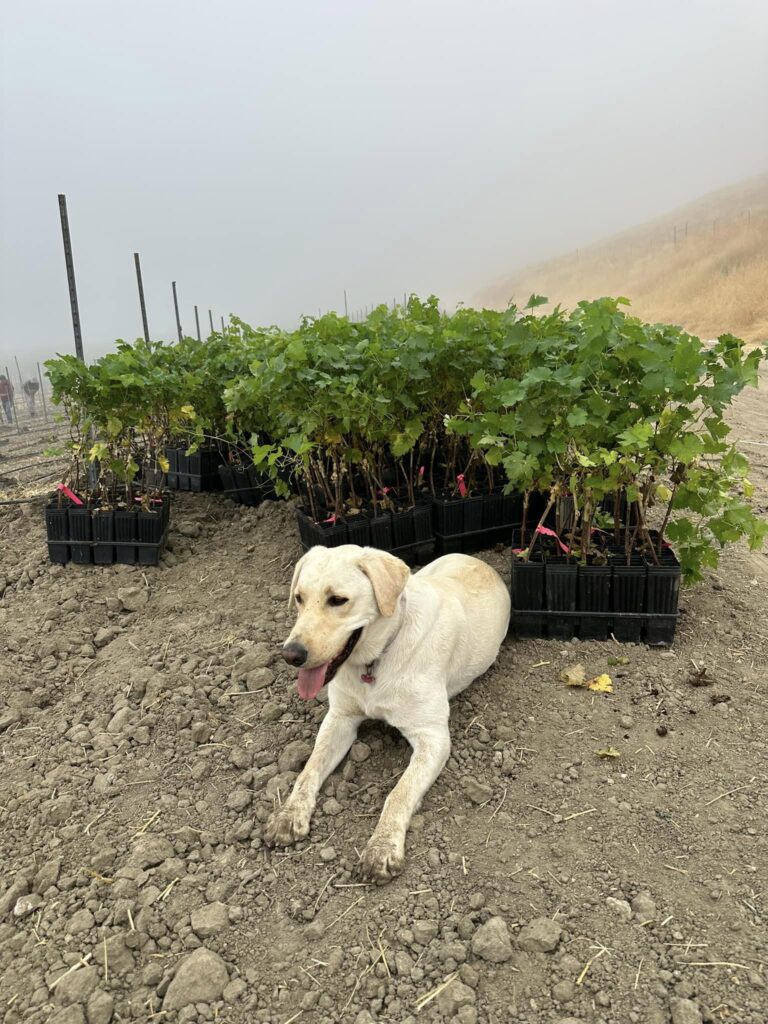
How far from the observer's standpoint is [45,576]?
5.07 meters

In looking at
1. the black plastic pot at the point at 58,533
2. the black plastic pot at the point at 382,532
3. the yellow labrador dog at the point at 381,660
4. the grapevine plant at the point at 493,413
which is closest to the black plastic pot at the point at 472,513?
the grapevine plant at the point at 493,413

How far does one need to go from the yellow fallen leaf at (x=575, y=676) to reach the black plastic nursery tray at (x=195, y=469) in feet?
15.3

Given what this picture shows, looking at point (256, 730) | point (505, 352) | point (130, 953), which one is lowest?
point (130, 953)

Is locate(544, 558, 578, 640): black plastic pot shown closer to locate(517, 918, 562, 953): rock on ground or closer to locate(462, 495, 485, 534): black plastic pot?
locate(462, 495, 485, 534): black plastic pot

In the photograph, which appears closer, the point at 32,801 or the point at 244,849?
the point at 244,849

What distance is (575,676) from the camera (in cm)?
340

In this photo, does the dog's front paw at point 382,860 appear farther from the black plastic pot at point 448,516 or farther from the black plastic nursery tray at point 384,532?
the black plastic pot at point 448,516

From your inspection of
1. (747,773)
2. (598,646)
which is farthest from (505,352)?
(747,773)

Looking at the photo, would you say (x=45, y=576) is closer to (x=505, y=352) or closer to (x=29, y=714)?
(x=29, y=714)

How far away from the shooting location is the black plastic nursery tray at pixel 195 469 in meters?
6.97

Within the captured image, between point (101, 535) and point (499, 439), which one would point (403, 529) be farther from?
point (101, 535)

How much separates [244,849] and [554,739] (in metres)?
1.42

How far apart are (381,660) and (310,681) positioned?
1.33ft

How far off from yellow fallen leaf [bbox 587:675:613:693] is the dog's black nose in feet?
5.47
